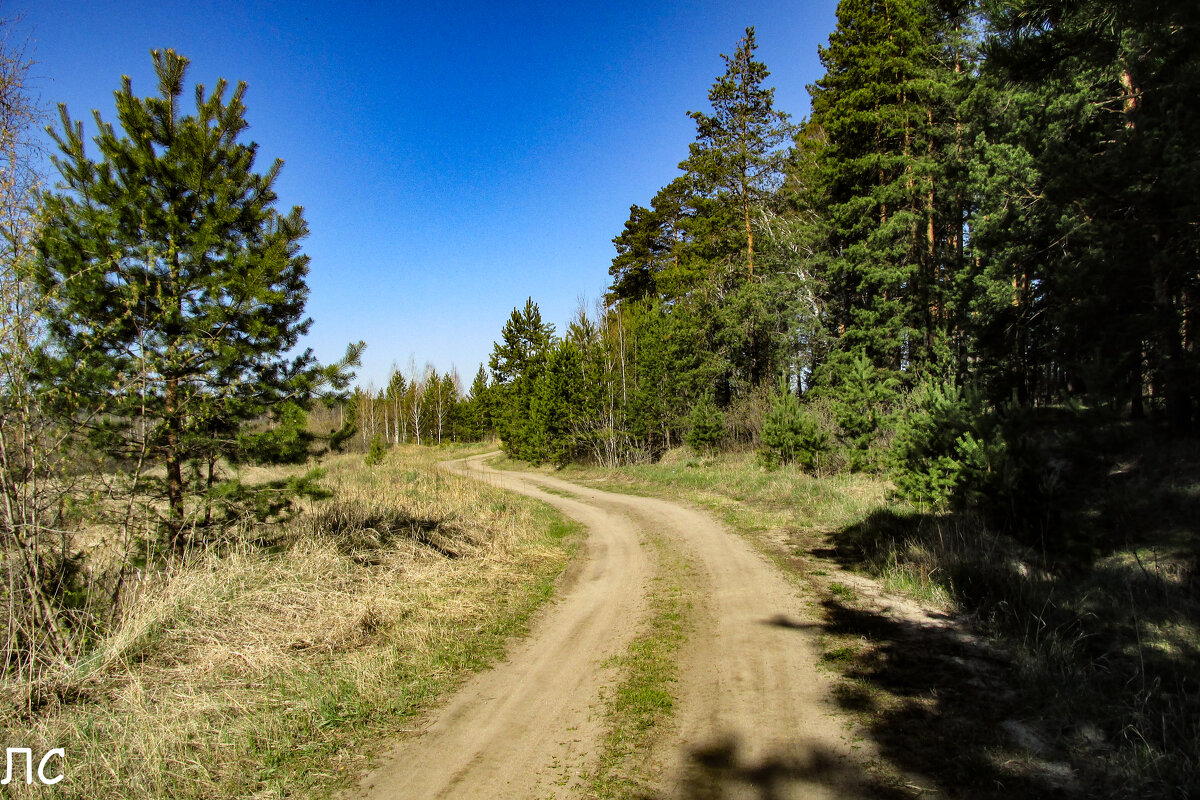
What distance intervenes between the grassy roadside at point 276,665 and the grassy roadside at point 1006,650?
396 centimetres

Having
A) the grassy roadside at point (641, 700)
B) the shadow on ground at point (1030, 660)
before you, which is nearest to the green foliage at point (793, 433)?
the shadow on ground at point (1030, 660)

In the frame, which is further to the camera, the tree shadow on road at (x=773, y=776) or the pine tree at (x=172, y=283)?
the pine tree at (x=172, y=283)

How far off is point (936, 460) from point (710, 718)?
28.4 feet

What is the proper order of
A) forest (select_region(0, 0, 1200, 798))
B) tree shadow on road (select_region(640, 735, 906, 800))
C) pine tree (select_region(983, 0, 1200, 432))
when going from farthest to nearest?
pine tree (select_region(983, 0, 1200, 432)) → forest (select_region(0, 0, 1200, 798)) → tree shadow on road (select_region(640, 735, 906, 800))

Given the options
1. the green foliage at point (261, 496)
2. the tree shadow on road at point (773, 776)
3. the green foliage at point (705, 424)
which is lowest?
the tree shadow on road at point (773, 776)

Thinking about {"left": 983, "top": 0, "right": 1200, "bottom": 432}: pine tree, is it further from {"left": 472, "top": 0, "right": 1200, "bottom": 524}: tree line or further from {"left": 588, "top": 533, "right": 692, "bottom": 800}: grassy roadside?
{"left": 588, "top": 533, "right": 692, "bottom": 800}: grassy roadside

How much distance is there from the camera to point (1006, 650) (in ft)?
17.5

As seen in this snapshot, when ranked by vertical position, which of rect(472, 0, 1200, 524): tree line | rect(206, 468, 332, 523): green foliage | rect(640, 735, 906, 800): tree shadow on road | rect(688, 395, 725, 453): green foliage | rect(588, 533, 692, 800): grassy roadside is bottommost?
rect(588, 533, 692, 800): grassy roadside

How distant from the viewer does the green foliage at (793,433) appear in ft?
56.2

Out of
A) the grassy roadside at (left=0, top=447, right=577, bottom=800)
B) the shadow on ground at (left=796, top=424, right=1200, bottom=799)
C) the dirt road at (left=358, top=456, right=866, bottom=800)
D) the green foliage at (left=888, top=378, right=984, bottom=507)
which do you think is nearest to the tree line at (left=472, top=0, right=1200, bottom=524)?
the green foliage at (left=888, top=378, right=984, bottom=507)

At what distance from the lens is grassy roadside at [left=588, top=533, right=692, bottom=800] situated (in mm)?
3789

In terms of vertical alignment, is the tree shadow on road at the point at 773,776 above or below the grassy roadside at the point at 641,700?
above

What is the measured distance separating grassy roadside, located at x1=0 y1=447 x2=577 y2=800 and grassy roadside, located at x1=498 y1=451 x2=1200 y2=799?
3.96m

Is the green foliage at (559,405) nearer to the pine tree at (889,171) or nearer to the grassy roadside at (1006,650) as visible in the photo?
the pine tree at (889,171)
